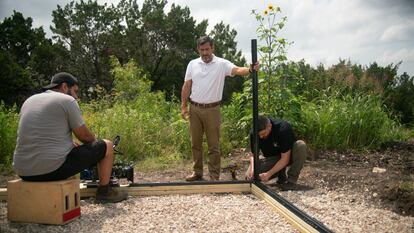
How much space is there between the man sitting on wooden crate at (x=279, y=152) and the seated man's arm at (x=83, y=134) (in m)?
1.84

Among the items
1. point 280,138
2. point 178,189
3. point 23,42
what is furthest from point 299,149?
point 23,42

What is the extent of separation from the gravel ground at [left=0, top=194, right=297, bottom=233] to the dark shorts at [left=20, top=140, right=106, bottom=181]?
16.8 inches

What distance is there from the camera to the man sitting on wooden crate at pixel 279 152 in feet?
15.4

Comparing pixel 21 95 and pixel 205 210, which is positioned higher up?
pixel 21 95

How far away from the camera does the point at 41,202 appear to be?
11.8ft

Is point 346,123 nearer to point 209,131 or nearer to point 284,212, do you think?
point 209,131

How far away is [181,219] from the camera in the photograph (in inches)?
150

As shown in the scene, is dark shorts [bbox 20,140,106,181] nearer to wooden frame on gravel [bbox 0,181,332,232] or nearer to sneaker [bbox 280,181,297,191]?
wooden frame on gravel [bbox 0,181,332,232]

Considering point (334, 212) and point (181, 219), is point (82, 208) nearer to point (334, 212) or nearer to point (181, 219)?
point (181, 219)

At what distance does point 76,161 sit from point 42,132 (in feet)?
1.33

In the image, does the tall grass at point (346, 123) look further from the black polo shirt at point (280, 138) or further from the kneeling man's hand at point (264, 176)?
the kneeling man's hand at point (264, 176)

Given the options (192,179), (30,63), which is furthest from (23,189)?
(30,63)

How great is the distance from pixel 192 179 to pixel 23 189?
222cm

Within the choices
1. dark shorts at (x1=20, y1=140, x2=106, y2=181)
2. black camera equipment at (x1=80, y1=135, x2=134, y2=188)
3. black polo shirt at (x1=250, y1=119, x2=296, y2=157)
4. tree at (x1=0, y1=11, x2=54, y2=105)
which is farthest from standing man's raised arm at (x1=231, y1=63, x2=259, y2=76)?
tree at (x1=0, y1=11, x2=54, y2=105)
